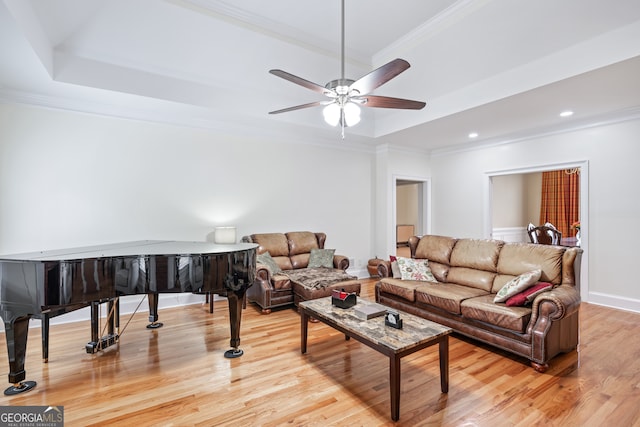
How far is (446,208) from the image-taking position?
648 cm

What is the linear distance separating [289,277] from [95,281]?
7.71 feet

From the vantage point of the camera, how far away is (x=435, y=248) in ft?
13.8

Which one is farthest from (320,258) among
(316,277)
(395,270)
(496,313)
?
(496,313)

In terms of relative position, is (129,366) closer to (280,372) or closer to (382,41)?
(280,372)

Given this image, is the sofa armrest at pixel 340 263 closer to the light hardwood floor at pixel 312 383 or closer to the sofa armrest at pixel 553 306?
the light hardwood floor at pixel 312 383

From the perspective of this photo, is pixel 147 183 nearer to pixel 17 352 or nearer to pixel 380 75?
pixel 17 352

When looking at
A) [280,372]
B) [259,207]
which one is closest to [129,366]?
[280,372]

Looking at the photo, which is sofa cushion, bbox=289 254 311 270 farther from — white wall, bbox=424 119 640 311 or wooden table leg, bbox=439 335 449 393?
white wall, bbox=424 119 640 311

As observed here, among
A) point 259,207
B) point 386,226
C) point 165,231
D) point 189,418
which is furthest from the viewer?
point 386,226

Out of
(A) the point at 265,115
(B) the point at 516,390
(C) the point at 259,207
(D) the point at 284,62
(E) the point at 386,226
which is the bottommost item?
(B) the point at 516,390

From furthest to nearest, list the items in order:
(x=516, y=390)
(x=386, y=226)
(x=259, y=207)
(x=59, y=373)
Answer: (x=386, y=226) → (x=259, y=207) → (x=59, y=373) → (x=516, y=390)

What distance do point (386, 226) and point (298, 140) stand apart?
97.0 inches

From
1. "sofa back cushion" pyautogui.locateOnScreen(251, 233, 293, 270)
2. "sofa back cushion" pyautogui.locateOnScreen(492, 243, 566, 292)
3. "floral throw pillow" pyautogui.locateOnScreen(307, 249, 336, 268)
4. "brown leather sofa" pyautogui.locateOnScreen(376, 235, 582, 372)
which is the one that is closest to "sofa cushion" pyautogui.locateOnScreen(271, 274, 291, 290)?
"sofa back cushion" pyautogui.locateOnScreen(251, 233, 293, 270)

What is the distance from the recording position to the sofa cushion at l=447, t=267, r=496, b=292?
137 inches
